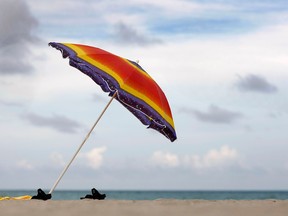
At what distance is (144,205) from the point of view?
825 cm

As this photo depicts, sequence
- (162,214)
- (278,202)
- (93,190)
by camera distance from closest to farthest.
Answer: (162,214) < (278,202) < (93,190)

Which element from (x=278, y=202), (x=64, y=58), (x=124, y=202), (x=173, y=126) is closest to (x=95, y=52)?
(x=64, y=58)

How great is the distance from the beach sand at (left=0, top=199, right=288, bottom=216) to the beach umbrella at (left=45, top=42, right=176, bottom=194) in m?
1.41

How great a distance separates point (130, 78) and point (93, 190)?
188 centimetres

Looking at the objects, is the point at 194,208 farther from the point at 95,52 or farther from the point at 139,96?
the point at 95,52

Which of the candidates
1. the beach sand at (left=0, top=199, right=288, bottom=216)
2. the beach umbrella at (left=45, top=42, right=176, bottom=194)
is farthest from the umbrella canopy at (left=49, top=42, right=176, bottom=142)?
the beach sand at (left=0, top=199, right=288, bottom=216)

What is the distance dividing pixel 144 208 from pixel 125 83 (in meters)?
2.49

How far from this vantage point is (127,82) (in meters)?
9.99

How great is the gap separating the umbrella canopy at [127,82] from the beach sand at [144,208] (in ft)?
6.83

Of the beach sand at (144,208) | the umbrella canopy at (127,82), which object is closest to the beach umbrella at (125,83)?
the umbrella canopy at (127,82)

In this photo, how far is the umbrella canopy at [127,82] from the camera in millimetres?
9898

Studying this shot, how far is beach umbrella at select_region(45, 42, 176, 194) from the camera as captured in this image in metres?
9.88

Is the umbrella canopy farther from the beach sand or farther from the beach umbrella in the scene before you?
the beach sand

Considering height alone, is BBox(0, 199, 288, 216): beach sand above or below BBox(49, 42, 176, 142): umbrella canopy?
below
